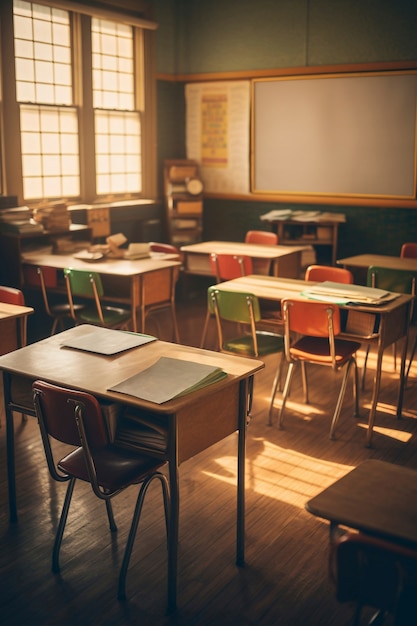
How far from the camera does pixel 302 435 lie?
4.59 metres

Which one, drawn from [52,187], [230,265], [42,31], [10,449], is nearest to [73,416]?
[10,449]

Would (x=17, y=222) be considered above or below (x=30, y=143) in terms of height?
below

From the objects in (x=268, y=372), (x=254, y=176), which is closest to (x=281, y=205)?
(x=254, y=176)

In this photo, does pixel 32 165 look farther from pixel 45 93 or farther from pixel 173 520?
pixel 173 520

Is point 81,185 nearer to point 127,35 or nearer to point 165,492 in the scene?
point 127,35

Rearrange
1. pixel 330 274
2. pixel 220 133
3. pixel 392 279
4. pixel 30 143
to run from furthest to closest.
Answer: pixel 220 133, pixel 30 143, pixel 392 279, pixel 330 274

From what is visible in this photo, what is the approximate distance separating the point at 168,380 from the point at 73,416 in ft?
1.27

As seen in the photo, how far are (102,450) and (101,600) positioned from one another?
1.93 ft

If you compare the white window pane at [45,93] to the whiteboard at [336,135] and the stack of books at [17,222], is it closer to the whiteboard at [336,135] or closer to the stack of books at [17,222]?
the stack of books at [17,222]

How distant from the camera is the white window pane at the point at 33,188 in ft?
24.6

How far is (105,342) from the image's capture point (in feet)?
11.4

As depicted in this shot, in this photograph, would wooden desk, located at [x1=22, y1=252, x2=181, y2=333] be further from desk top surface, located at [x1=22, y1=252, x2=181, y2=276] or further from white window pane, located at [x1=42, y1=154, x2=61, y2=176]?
white window pane, located at [x1=42, y1=154, x2=61, y2=176]

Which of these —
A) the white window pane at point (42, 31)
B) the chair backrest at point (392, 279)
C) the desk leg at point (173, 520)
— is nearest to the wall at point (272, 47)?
the white window pane at point (42, 31)

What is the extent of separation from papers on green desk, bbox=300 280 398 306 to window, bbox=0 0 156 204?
367 cm
